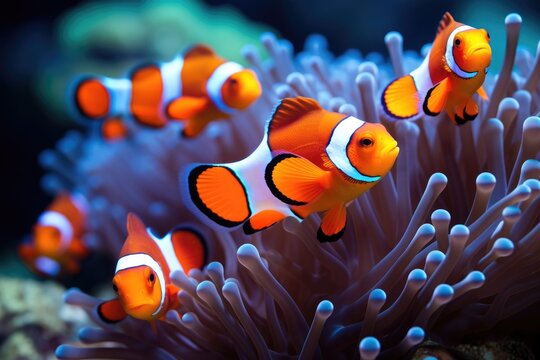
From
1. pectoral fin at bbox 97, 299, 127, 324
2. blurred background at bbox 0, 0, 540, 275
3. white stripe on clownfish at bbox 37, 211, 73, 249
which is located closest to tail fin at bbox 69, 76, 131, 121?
white stripe on clownfish at bbox 37, 211, 73, 249

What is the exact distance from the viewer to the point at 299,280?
1.22 m

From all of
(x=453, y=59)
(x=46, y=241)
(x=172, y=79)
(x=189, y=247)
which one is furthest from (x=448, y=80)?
(x=46, y=241)

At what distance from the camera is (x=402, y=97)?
114 centimetres

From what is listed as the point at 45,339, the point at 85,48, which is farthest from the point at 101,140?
the point at 85,48

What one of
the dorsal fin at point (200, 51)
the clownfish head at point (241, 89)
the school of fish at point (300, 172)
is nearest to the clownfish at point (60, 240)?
the dorsal fin at point (200, 51)

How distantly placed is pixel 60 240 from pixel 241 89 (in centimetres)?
133

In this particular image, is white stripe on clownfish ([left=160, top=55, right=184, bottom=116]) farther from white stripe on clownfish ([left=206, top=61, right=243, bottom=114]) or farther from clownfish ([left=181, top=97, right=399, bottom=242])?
clownfish ([left=181, top=97, right=399, bottom=242])

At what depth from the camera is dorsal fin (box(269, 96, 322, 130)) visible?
108 centimetres

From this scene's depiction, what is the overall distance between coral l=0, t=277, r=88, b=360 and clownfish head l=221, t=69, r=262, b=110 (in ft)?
3.16

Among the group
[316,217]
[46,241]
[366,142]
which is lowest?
[46,241]

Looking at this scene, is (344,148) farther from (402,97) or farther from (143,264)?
(143,264)

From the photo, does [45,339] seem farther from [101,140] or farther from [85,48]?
[85,48]

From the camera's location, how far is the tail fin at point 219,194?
40.5 inches

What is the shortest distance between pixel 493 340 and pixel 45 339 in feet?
4.69
